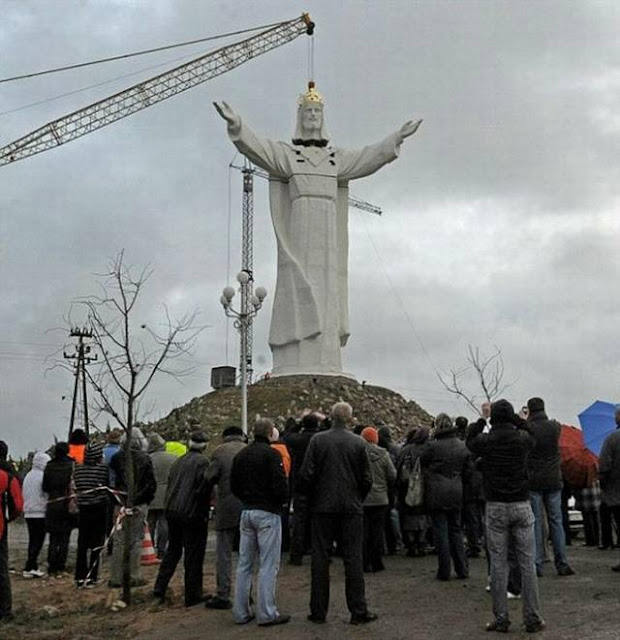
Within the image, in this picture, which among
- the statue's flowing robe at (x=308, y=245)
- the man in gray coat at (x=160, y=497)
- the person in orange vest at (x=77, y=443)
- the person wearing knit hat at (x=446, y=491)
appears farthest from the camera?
the statue's flowing robe at (x=308, y=245)

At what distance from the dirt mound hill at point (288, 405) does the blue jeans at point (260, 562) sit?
19.3 metres

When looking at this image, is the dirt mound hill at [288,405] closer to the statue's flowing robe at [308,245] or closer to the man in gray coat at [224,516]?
the statue's flowing robe at [308,245]

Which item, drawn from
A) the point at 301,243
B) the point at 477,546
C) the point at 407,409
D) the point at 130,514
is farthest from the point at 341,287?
the point at 130,514

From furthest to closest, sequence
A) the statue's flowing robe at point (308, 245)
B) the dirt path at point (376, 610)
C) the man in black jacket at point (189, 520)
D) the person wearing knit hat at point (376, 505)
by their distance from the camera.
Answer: the statue's flowing robe at point (308, 245) < the person wearing knit hat at point (376, 505) < the man in black jacket at point (189, 520) < the dirt path at point (376, 610)

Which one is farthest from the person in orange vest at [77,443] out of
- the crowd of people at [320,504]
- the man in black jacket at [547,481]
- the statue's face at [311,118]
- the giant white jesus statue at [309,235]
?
the statue's face at [311,118]

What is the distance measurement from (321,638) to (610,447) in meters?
4.59

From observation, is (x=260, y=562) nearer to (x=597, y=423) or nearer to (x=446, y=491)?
(x=446, y=491)

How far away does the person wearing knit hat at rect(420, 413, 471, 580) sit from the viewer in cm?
973

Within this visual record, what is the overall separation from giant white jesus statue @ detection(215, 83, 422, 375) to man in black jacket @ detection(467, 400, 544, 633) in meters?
22.4

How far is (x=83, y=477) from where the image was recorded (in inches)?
429

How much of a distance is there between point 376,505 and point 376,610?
85.6 inches

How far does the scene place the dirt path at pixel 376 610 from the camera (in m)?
7.76

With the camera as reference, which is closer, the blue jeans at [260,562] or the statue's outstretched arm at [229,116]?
the blue jeans at [260,562]

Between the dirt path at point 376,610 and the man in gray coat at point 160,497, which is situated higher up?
the man in gray coat at point 160,497
